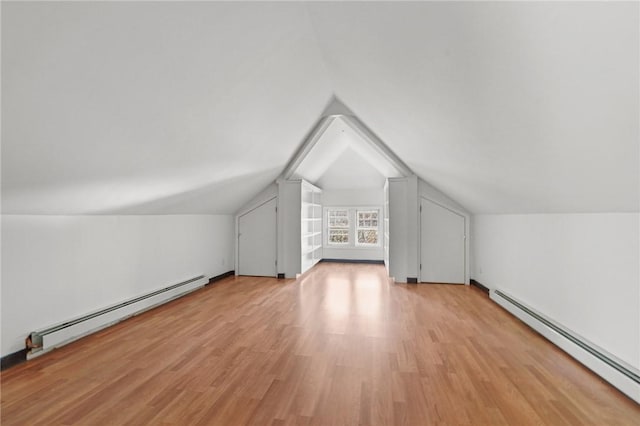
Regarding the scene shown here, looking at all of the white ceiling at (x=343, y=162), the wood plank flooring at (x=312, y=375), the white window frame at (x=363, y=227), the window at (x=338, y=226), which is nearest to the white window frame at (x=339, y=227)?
the window at (x=338, y=226)

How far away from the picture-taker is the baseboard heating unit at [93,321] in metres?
2.77

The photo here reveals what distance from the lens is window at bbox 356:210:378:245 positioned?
324 inches

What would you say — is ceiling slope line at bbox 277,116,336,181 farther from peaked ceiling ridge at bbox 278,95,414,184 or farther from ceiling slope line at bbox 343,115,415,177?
ceiling slope line at bbox 343,115,415,177

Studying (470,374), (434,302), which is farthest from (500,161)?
(434,302)

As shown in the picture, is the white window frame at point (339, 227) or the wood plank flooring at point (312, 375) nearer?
the wood plank flooring at point (312, 375)

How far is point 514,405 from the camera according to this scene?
2.03 m

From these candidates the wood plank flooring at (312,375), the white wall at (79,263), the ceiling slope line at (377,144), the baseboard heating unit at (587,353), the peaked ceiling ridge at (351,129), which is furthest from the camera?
the ceiling slope line at (377,144)

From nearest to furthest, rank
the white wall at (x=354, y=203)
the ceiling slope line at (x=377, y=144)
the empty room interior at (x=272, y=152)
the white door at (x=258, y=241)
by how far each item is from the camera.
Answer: the empty room interior at (x=272, y=152), the ceiling slope line at (x=377, y=144), the white door at (x=258, y=241), the white wall at (x=354, y=203)

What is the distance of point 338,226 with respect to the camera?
8.46 m

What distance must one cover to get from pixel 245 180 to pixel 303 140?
1.26m

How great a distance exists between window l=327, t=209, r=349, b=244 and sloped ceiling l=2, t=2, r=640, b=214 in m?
4.72

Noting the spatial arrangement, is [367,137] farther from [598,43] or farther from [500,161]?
[598,43]

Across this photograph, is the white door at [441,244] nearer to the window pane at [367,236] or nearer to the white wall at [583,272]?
the white wall at [583,272]

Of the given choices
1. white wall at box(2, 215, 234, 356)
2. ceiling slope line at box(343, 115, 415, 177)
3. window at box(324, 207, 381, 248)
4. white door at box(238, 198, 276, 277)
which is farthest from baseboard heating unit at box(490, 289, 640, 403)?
white wall at box(2, 215, 234, 356)
